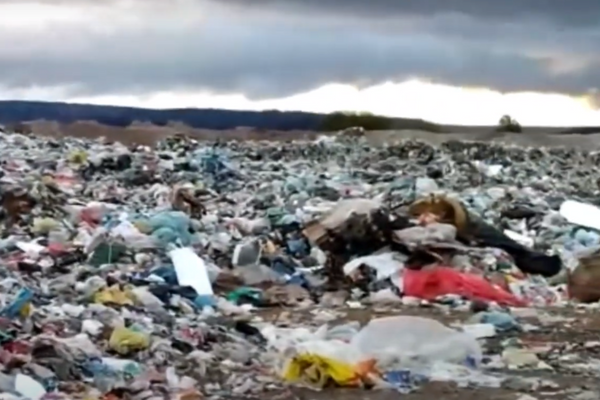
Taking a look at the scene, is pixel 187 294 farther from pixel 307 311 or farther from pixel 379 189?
pixel 379 189

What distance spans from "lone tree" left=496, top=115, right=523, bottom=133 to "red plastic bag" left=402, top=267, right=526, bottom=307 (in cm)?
2936

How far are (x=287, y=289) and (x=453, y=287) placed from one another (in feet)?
3.23

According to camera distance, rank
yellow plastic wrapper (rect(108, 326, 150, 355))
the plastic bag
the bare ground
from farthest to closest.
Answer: the bare ground, yellow plastic wrapper (rect(108, 326, 150, 355)), the plastic bag

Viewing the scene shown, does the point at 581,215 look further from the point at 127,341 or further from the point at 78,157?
the point at 78,157

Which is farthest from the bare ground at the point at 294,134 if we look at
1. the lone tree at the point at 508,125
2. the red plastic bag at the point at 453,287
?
the red plastic bag at the point at 453,287

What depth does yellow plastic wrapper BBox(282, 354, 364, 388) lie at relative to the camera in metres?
4.70

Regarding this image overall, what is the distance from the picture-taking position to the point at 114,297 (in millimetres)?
6125

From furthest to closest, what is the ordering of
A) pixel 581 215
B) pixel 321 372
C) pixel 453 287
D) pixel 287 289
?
pixel 581 215
pixel 287 289
pixel 453 287
pixel 321 372

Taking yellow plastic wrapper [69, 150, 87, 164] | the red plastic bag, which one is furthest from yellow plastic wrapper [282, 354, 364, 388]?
yellow plastic wrapper [69, 150, 87, 164]

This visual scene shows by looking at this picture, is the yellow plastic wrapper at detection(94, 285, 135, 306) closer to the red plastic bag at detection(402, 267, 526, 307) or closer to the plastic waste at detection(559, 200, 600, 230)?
the red plastic bag at detection(402, 267, 526, 307)

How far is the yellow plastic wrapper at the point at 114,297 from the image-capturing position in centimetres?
606

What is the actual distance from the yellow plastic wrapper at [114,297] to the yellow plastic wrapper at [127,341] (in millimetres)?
789

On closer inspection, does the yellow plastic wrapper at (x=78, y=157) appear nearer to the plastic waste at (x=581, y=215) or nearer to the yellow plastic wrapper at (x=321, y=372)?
the plastic waste at (x=581, y=215)

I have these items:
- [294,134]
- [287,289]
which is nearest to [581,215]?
[287,289]
